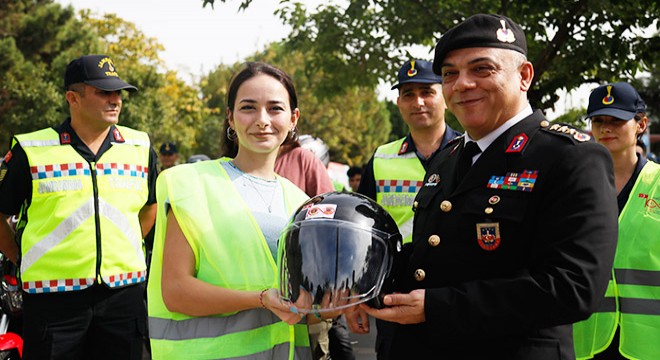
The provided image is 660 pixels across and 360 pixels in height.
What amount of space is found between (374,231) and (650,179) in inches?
72.8

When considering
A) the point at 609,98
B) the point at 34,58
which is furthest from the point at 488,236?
the point at 34,58

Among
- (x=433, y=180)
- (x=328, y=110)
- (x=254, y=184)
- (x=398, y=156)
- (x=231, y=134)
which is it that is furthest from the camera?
(x=328, y=110)

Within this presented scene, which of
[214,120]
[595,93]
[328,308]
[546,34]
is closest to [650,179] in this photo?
[595,93]

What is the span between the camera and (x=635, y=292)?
3111 millimetres

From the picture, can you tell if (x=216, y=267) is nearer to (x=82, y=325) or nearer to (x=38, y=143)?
(x=82, y=325)

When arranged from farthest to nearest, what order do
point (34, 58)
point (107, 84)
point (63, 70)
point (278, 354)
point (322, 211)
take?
point (34, 58), point (63, 70), point (107, 84), point (278, 354), point (322, 211)

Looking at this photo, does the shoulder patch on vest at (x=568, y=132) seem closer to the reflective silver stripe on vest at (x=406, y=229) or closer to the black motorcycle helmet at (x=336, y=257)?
the black motorcycle helmet at (x=336, y=257)

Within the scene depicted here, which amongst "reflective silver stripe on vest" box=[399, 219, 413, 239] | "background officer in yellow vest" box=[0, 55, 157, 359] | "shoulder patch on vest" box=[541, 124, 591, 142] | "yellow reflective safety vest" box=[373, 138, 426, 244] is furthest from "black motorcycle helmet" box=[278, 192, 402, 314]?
"background officer in yellow vest" box=[0, 55, 157, 359]

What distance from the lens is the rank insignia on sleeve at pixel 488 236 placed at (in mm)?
1868

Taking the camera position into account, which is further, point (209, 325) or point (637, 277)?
point (637, 277)

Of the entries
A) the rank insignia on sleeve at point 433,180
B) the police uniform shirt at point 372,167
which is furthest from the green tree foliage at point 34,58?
the rank insignia on sleeve at point 433,180

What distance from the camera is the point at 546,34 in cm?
786

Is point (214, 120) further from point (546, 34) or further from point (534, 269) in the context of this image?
point (534, 269)

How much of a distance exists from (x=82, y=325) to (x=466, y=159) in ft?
8.17
